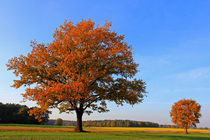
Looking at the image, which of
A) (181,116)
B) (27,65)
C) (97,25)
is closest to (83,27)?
(97,25)

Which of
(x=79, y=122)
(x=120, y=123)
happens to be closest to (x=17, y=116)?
(x=79, y=122)

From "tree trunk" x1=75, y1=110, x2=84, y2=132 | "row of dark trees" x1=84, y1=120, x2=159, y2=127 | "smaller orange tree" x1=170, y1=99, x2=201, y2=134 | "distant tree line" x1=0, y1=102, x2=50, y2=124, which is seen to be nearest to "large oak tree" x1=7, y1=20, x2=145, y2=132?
"tree trunk" x1=75, y1=110, x2=84, y2=132

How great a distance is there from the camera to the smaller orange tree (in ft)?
201

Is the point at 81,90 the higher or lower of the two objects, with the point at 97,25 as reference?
lower

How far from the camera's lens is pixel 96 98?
32844mm

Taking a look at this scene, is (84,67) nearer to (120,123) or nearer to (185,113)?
(185,113)

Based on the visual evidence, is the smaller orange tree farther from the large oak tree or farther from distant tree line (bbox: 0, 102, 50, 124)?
distant tree line (bbox: 0, 102, 50, 124)

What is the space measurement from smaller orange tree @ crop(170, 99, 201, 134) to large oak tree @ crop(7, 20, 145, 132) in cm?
3578

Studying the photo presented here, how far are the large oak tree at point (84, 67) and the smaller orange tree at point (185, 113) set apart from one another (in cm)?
3578

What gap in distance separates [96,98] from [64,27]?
14.4 meters

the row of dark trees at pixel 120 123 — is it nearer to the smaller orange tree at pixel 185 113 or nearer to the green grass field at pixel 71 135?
the smaller orange tree at pixel 185 113

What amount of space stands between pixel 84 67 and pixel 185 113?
46.7 m

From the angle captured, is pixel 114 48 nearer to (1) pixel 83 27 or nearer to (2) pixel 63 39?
(1) pixel 83 27

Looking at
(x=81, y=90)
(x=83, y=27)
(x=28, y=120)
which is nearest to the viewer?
(x=81, y=90)
